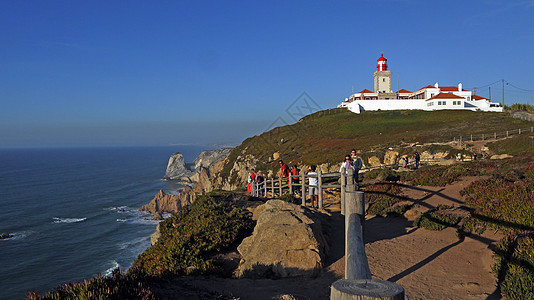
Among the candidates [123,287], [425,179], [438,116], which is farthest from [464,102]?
[123,287]

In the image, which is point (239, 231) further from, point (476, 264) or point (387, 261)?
point (476, 264)

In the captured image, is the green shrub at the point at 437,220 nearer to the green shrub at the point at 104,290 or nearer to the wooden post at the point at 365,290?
the green shrub at the point at 104,290

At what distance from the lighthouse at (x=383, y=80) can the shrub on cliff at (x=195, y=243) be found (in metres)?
83.7

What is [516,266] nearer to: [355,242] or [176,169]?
[355,242]

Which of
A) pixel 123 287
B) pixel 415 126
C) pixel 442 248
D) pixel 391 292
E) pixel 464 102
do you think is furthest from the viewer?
pixel 464 102

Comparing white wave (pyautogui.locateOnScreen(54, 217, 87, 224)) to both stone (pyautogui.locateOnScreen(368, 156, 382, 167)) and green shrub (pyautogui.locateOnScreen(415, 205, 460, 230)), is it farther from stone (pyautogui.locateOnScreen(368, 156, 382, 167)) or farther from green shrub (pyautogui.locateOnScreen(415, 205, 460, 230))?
green shrub (pyautogui.locateOnScreen(415, 205, 460, 230))

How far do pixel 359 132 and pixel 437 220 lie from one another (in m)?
55.4

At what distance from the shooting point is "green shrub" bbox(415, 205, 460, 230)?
29.3 ft

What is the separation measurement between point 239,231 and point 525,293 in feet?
21.5

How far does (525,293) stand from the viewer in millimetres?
4562

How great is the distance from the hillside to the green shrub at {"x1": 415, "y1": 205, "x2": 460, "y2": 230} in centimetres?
2890

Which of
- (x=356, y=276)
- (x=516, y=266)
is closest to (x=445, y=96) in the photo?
(x=516, y=266)

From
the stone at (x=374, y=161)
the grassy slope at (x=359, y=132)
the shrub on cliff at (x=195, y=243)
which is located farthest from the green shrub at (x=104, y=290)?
the grassy slope at (x=359, y=132)

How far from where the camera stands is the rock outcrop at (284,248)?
22.7 ft
